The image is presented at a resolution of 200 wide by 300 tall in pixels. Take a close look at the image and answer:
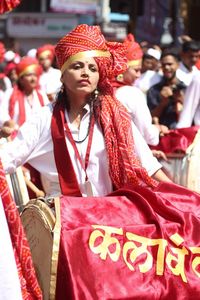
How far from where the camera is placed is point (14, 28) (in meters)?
31.4

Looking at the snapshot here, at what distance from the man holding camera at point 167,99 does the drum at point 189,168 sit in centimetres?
235

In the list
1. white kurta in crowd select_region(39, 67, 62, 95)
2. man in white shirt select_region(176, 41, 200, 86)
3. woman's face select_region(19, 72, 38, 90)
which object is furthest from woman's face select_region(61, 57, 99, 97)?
man in white shirt select_region(176, 41, 200, 86)

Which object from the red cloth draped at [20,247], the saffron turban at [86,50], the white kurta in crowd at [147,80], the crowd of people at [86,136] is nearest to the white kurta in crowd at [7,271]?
the red cloth draped at [20,247]

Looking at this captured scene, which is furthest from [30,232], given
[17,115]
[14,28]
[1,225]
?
[14,28]

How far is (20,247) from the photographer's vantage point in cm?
404

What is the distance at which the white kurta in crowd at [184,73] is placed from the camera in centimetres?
1093

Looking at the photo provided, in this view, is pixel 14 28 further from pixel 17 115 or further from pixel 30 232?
pixel 30 232

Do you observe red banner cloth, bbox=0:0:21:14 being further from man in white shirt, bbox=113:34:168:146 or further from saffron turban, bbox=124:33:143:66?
saffron turban, bbox=124:33:143:66

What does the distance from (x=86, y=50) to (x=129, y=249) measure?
1370 millimetres

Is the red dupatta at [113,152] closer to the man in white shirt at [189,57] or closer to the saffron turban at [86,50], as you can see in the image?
the saffron turban at [86,50]

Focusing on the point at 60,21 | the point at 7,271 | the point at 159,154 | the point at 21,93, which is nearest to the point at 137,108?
the point at 159,154

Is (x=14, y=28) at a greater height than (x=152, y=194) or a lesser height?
lesser

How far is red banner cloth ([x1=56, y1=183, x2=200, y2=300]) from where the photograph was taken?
462cm

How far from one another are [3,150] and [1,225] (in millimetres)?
1809
